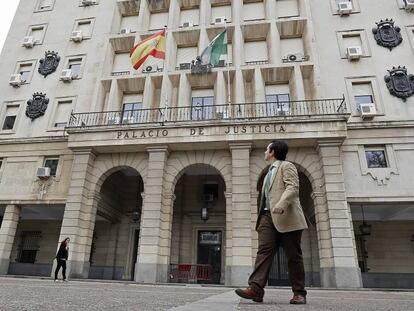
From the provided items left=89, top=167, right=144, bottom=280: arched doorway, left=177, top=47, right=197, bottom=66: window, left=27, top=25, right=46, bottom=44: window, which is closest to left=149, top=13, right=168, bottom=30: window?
left=177, top=47, right=197, bottom=66: window

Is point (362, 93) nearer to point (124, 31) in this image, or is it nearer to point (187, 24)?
point (187, 24)

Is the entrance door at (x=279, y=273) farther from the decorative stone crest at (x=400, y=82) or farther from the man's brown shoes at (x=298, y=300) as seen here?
the man's brown shoes at (x=298, y=300)

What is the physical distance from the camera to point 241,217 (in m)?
13.8

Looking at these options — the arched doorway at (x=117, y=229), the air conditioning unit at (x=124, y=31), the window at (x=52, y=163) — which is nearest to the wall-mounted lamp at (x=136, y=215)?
the arched doorway at (x=117, y=229)

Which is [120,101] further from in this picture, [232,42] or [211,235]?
[211,235]

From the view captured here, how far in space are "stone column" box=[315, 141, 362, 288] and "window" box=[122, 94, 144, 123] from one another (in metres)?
9.80

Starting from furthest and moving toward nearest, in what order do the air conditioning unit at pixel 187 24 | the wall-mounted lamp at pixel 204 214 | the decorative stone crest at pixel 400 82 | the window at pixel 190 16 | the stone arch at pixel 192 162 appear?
the window at pixel 190 16 < the air conditioning unit at pixel 187 24 < the wall-mounted lamp at pixel 204 214 < the decorative stone crest at pixel 400 82 < the stone arch at pixel 192 162

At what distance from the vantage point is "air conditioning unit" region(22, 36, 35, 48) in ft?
69.9

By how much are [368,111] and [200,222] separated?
410 inches

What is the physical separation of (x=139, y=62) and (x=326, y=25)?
10.8 metres

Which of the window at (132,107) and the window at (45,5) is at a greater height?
the window at (45,5)

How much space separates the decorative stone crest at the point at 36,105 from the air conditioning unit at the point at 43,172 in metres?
3.97

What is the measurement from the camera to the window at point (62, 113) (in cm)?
1866

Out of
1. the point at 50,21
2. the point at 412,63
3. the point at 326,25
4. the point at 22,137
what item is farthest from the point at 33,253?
the point at 412,63
